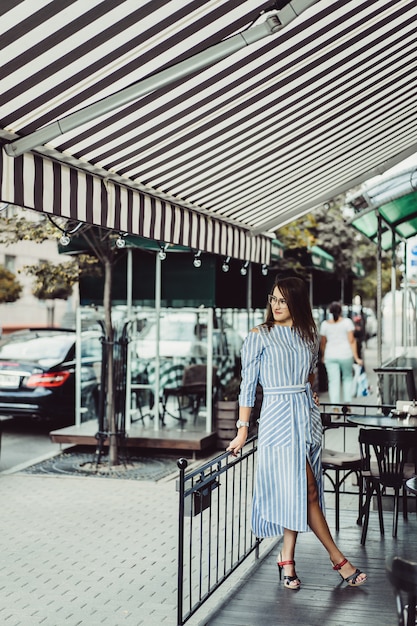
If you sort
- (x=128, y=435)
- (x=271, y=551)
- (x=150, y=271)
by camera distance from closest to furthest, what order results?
(x=271, y=551), (x=128, y=435), (x=150, y=271)

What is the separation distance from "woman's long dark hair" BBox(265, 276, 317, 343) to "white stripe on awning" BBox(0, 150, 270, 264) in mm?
1475

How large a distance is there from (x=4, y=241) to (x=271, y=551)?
294 inches

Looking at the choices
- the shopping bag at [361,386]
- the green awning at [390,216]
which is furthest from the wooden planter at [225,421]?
the shopping bag at [361,386]

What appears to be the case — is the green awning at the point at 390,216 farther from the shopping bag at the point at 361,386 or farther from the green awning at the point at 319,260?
the shopping bag at the point at 361,386

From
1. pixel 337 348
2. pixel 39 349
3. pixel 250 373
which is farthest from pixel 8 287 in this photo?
pixel 250 373

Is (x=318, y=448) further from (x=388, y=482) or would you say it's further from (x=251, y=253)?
(x=251, y=253)

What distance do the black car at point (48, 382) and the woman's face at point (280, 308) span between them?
7627mm

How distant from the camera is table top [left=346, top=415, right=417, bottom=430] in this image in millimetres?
6977

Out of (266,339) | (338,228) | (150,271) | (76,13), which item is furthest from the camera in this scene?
(338,228)

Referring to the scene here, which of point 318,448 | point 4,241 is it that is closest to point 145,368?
point 4,241

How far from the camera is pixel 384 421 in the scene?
7281mm

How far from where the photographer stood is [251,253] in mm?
10273

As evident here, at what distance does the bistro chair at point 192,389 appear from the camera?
41.7 feet

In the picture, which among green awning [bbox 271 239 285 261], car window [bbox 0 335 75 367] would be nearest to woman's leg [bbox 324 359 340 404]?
green awning [bbox 271 239 285 261]
